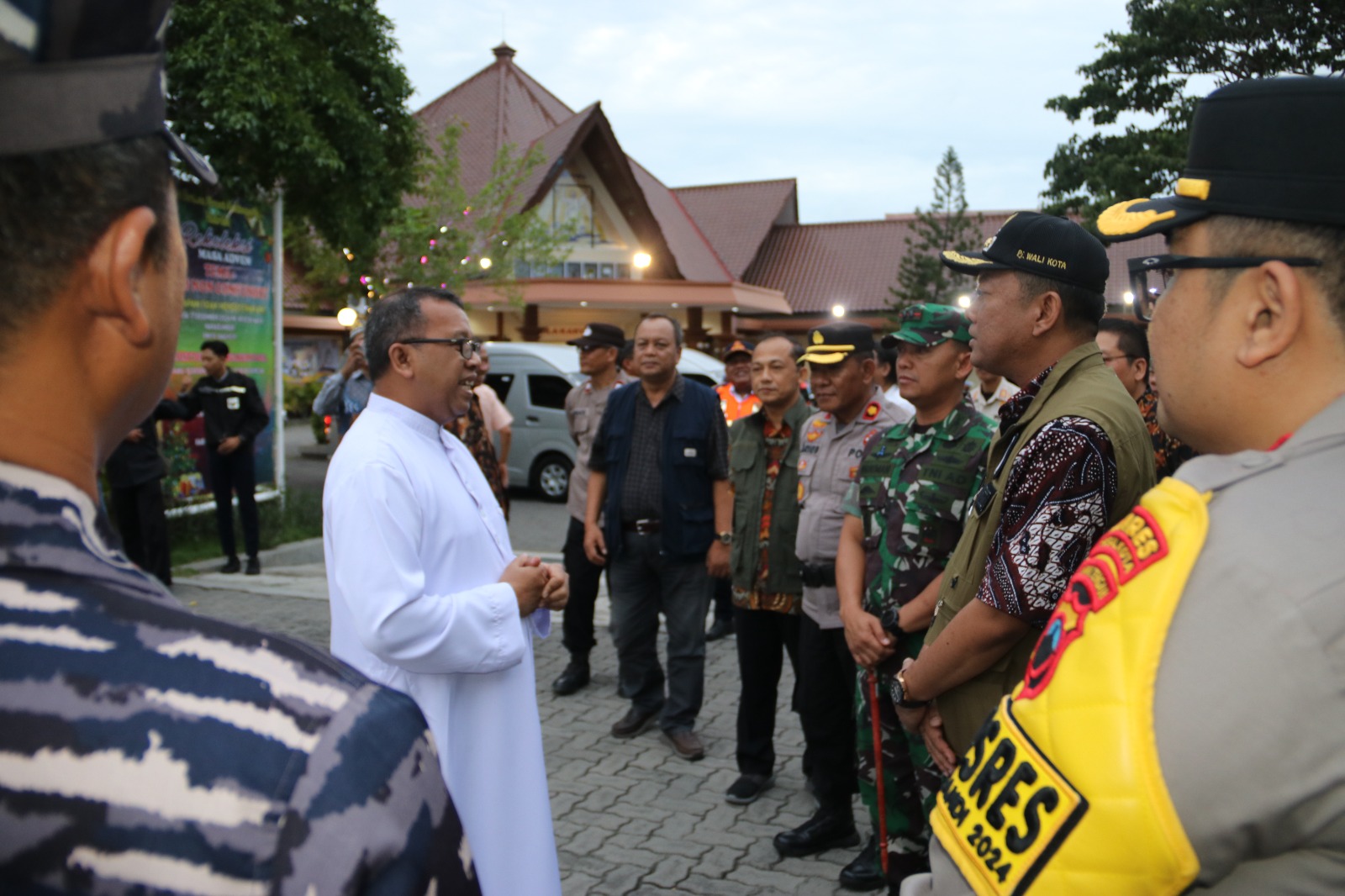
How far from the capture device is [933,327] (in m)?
3.39

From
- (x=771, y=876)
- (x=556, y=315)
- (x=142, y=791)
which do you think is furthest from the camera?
(x=556, y=315)

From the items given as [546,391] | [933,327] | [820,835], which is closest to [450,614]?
[933,327]

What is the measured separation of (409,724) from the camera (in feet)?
2.52

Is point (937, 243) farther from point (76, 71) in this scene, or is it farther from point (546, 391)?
point (76, 71)

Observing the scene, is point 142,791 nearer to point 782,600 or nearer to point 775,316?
point 782,600

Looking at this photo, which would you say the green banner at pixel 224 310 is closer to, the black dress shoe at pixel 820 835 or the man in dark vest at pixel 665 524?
the man in dark vest at pixel 665 524

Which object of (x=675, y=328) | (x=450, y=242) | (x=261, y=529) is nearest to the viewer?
(x=675, y=328)

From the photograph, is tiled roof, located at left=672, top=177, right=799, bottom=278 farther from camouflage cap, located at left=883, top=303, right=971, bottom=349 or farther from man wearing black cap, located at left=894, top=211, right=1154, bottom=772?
man wearing black cap, located at left=894, top=211, right=1154, bottom=772

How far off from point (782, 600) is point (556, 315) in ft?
78.9

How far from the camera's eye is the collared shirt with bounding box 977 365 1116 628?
7.20 ft

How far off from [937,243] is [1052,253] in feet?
113

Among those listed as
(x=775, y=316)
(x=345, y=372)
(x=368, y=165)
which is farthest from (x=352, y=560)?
(x=775, y=316)

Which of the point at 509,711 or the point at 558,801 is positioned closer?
the point at 509,711

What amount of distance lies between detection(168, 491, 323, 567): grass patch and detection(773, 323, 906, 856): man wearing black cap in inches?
258
